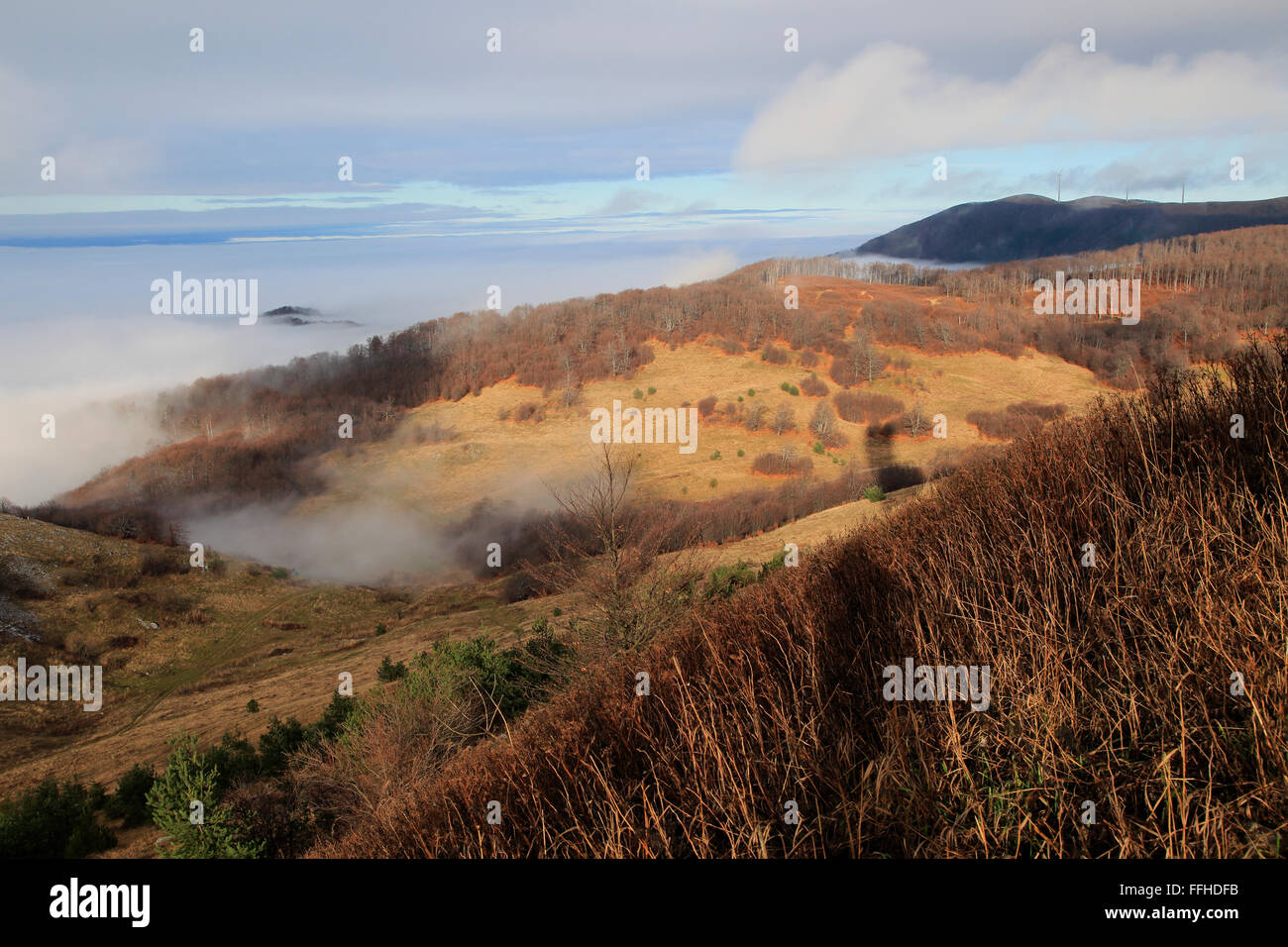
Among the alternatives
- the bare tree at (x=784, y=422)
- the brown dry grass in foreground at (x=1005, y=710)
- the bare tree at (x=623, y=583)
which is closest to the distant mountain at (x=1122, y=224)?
the bare tree at (x=784, y=422)

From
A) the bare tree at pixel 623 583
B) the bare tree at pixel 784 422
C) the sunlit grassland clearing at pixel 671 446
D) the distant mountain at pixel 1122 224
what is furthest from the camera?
the distant mountain at pixel 1122 224

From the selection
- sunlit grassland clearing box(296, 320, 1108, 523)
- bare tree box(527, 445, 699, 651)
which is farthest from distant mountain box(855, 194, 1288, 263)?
bare tree box(527, 445, 699, 651)

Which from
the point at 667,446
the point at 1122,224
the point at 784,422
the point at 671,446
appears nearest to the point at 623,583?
the point at 671,446

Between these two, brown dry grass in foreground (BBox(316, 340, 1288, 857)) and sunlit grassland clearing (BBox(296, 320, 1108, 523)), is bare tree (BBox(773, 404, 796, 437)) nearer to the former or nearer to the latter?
sunlit grassland clearing (BBox(296, 320, 1108, 523))

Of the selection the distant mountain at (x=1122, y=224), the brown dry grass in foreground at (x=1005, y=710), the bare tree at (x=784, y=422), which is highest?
the distant mountain at (x=1122, y=224)

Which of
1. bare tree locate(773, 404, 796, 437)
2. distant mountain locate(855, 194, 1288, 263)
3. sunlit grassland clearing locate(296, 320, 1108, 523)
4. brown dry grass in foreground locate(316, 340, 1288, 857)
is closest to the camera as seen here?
brown dry grass in foreground locate(316, 340, 1288, 857)

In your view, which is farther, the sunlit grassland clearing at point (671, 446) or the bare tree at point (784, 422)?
the bare tree at point (784, 422)

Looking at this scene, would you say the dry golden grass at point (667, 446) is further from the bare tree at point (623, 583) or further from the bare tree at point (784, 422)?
the bare tree at point (623, 583)

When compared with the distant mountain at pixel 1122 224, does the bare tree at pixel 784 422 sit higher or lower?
lower
